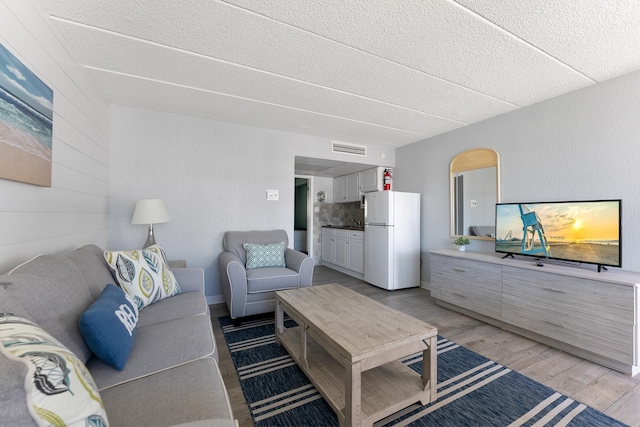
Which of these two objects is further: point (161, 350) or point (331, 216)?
point (331, 216)

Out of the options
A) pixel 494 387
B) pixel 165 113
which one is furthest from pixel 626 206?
pixel 165 113

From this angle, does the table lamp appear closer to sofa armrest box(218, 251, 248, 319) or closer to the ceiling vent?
sofa armrest box(218, 251, 248, 319)

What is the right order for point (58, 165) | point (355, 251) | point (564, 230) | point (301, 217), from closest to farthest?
1. point (58, 165)
2. point (564, 230)
3. point (355, 251)
4. point (301, 217)

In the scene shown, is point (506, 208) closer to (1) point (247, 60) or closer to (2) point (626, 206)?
(2) point (626, 206)

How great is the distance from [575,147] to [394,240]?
2.13 m

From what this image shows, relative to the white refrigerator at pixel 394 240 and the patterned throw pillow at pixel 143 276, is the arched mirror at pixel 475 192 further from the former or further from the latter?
Result: the patterned throw pillow at pixel 143 276

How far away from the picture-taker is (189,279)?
219 cm

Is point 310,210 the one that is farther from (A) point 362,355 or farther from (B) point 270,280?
(A) point 362,355

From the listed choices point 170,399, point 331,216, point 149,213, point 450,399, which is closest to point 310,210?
point 331,216

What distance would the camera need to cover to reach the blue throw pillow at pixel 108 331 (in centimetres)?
104

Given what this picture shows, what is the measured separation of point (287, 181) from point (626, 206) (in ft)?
11.2

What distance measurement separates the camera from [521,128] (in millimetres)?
2795

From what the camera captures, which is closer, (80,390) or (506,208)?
(80,390)

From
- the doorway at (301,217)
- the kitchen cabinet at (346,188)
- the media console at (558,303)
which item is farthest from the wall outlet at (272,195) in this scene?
the doorway at (301,217)
